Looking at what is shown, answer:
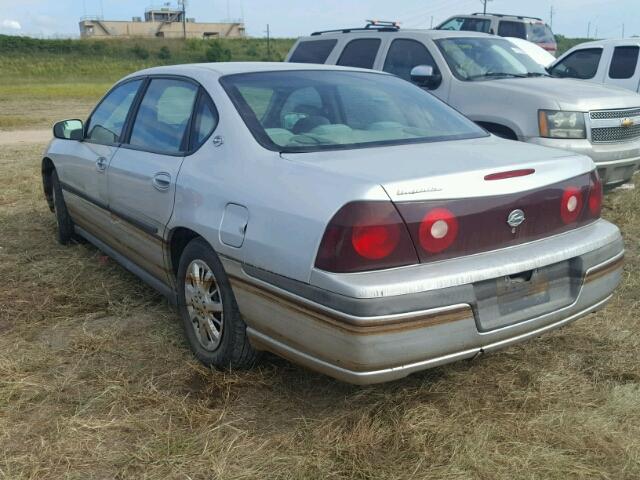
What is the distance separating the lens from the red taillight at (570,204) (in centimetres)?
296

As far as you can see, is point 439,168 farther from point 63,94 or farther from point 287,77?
point 63,94

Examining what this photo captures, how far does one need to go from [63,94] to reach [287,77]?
28522 mm

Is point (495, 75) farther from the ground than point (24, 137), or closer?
farther from the ground

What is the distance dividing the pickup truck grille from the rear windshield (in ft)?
37.9

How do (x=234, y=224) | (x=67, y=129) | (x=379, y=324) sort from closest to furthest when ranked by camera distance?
(x=379, y=324), (x=234, y=224), (x=67, y=129)

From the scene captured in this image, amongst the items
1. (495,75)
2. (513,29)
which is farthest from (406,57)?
(513,29)

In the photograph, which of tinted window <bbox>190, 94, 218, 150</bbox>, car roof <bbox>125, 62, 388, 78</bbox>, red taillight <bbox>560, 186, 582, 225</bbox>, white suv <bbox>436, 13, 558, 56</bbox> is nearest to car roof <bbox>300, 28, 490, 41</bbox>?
car roof <bbox>125, 62, 388, 78</bbox>

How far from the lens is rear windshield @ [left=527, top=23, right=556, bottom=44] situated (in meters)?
17.2

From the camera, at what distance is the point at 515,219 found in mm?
2748

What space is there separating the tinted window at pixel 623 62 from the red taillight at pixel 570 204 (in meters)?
8.67

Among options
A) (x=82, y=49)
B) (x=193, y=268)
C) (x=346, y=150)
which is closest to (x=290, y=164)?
(x=346, y=150)

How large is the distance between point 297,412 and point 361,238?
3.11 ft

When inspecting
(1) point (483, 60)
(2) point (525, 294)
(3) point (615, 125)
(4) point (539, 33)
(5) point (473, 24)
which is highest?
(5) point (473, 24)

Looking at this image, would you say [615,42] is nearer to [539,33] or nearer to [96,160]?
[539,33]
